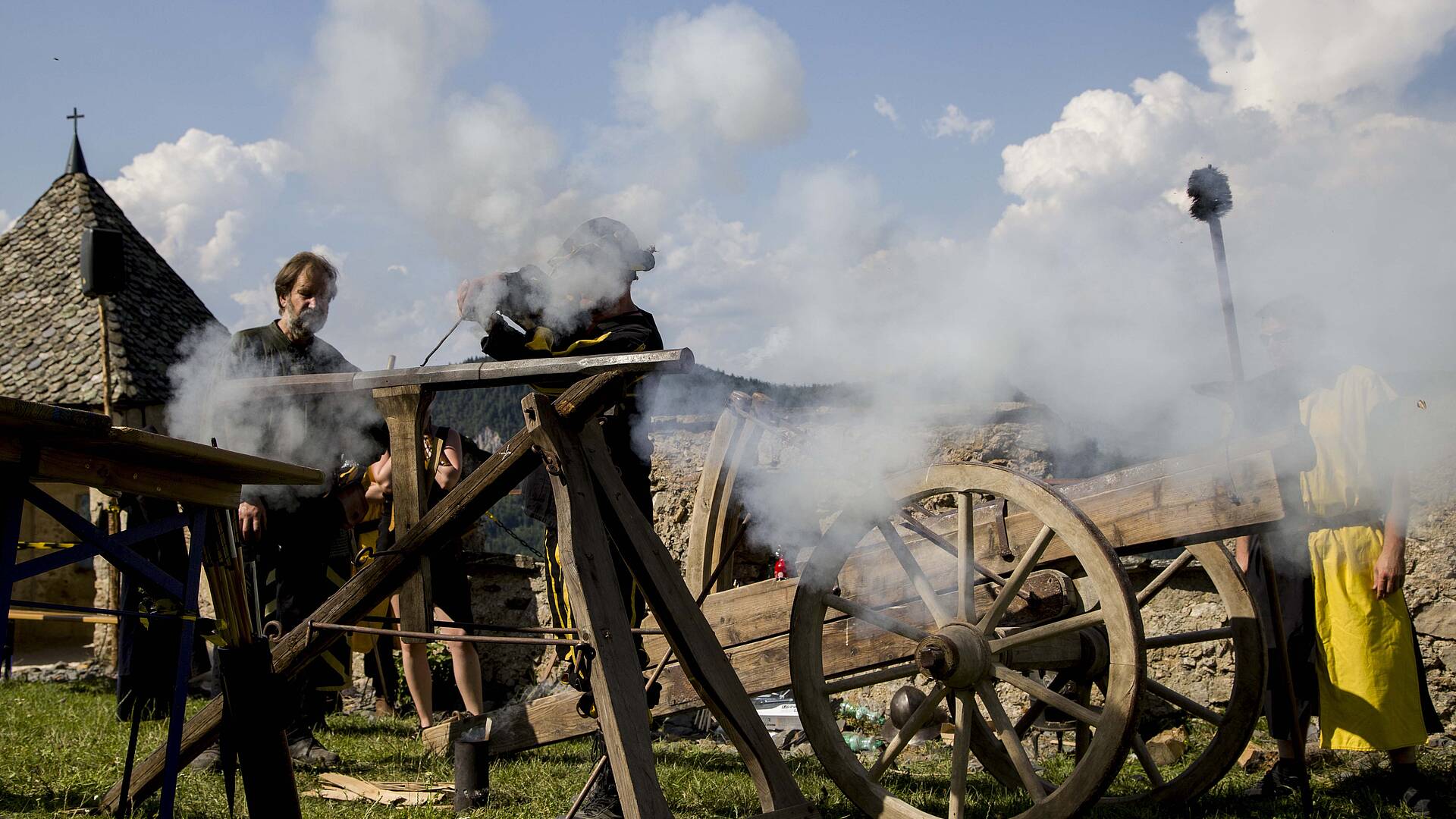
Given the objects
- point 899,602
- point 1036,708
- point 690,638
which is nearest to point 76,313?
point 690,638

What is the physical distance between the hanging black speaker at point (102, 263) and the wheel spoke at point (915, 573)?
95.4 inches

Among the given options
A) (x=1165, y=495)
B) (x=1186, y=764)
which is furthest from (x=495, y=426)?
(x=1165, y=495)

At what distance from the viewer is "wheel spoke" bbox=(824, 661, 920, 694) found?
3371 mm

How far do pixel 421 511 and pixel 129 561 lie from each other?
889 mm

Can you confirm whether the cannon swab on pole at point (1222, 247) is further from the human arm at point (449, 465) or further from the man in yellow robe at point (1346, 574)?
the human arm at point (449, 465)

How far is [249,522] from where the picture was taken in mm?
4367

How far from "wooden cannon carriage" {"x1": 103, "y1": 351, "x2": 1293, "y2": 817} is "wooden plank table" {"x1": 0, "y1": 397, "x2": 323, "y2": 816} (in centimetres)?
42

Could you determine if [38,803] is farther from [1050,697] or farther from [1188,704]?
[1188,704]

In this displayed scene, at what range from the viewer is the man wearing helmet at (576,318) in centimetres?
357

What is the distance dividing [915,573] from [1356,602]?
1.79m

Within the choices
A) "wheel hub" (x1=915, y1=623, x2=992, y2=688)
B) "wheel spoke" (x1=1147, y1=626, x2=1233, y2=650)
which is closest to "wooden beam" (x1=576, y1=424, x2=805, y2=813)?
"wheel hub" (x1=915, y1=623, x2=992, y2=688)

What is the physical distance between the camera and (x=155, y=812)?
3377 mm

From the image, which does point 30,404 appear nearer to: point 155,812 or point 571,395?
point 571,395

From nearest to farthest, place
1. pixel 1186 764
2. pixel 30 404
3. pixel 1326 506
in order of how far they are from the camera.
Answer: pixel 30 404 → pixel 1326 506 → pixel 1186 764
